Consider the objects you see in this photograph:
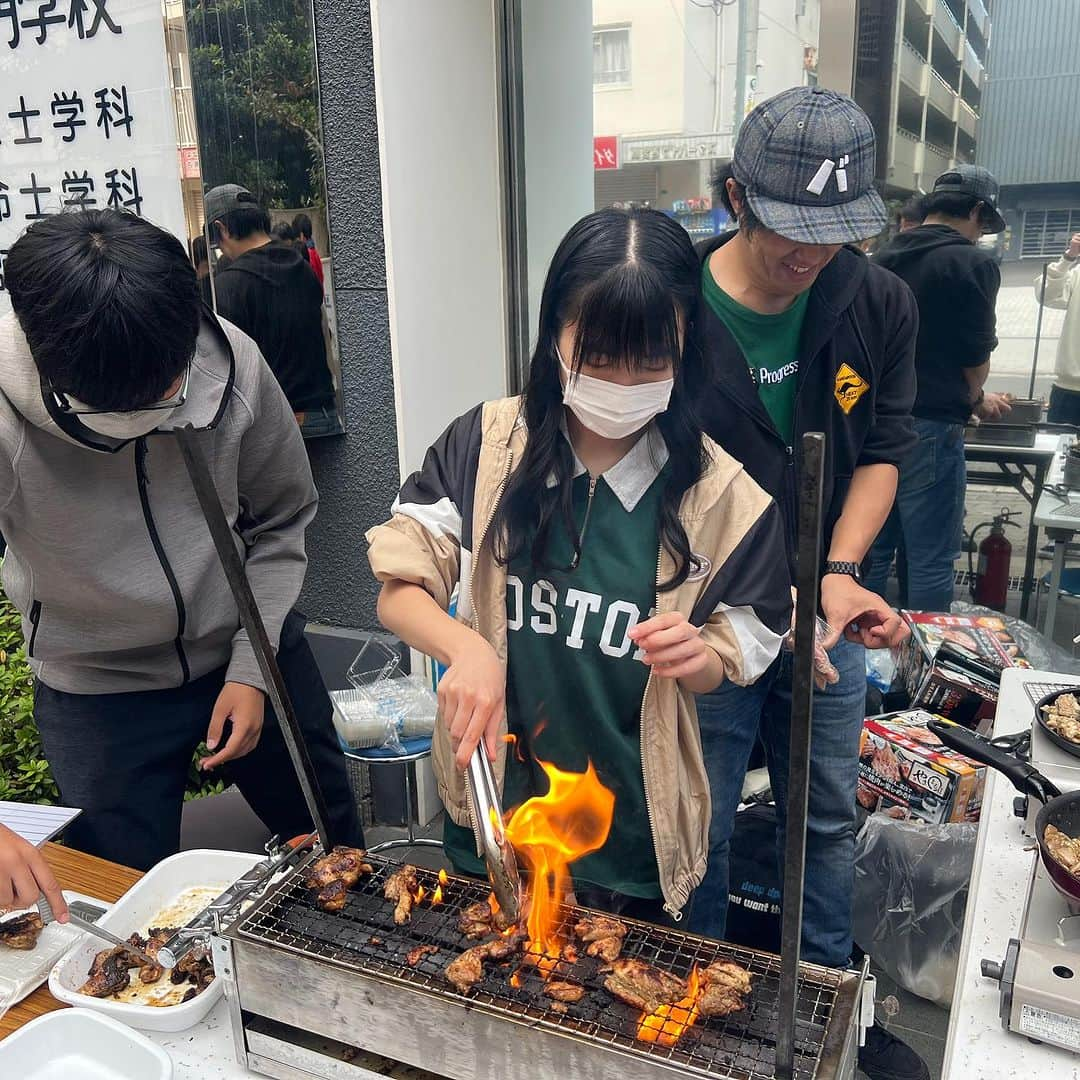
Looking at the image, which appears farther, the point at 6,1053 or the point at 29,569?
the point at 29,569

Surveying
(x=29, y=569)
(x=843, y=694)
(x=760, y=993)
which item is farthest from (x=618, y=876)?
(x=29, y=569)

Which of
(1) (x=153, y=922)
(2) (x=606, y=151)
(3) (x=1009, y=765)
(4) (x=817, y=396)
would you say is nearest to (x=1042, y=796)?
(3) (x=1009, y=765)

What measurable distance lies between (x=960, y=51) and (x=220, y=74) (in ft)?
9.57

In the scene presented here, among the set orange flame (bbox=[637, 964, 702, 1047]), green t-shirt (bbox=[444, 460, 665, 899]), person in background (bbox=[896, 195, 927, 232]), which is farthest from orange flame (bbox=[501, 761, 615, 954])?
person in background (bbox=[896, 195, 927, 232])

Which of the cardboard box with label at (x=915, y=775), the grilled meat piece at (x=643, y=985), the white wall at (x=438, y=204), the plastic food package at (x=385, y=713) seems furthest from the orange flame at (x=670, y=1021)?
the white wall at (x=438, y=204)

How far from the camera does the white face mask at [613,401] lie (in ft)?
5.92

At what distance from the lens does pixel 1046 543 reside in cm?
454

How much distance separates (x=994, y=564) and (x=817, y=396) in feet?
8.67

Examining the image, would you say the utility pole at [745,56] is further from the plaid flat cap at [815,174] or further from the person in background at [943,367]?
the plaid flat cap at [815,174]

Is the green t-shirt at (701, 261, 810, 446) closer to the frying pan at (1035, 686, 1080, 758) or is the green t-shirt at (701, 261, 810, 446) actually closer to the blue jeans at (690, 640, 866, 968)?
the blue jeans at (690, 640, 866, 968)

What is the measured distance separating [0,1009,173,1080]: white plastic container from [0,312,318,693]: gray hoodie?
87 centimetres

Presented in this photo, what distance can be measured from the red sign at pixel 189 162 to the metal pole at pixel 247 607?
2538mm

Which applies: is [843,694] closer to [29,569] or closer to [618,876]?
[618,876]

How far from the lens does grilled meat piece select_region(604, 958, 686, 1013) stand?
1469mm
